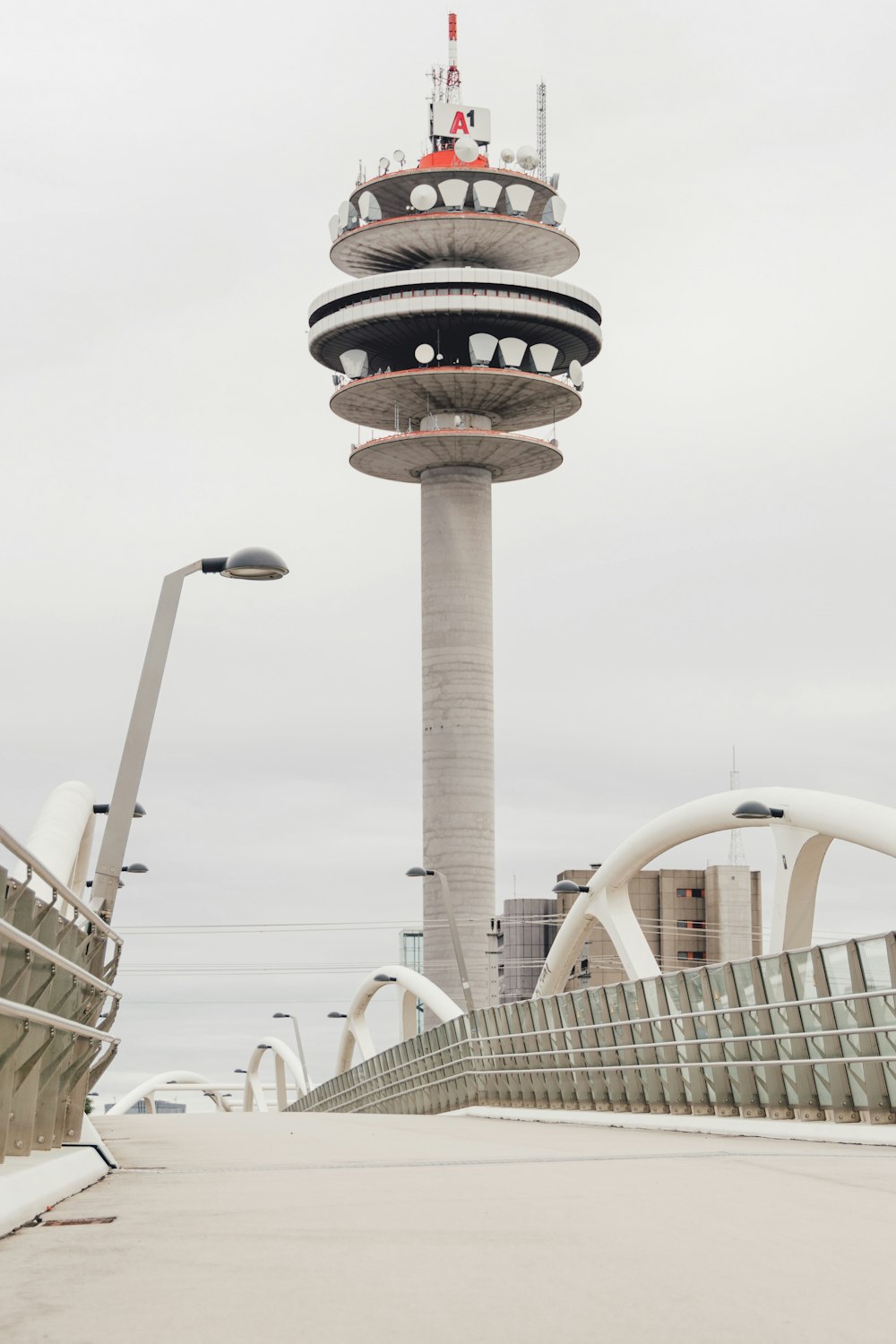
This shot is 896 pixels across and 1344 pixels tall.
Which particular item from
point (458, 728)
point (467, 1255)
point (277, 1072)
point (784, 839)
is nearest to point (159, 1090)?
point (277, 1072)

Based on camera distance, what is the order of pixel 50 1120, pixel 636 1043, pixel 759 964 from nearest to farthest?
pixel 50 1120 → pixel 759 964 → pixel 636 1043

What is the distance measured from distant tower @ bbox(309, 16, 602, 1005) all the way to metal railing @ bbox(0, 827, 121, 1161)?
7050cm

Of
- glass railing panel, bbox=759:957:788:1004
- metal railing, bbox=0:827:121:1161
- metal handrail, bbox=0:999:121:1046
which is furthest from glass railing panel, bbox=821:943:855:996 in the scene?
metal handrail, bbox=0:999:121:1046

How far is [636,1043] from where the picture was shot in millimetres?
26844

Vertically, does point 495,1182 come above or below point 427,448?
below

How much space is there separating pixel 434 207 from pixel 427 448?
37.5 ft

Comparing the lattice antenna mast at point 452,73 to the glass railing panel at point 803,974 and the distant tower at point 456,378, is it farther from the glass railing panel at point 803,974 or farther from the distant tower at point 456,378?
the glass railing panel at point 803,974

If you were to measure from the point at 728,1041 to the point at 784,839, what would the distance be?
1387 cm

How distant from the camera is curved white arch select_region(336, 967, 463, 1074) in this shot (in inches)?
2539

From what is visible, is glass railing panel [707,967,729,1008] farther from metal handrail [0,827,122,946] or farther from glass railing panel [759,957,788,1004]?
metal handrail [0,827,122,946]

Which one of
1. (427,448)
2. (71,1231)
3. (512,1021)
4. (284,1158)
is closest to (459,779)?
(427,448)

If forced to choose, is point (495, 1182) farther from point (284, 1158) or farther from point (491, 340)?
point (491, 340)

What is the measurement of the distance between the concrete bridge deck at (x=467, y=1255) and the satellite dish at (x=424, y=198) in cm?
7676

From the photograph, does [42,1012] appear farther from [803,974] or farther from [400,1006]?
[400,1006]
